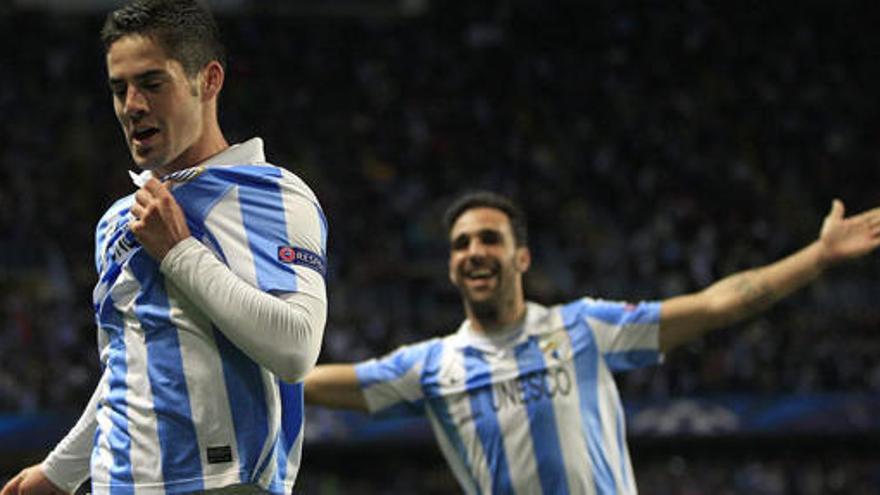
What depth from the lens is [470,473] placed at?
4848mm

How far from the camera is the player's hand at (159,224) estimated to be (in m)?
2.51

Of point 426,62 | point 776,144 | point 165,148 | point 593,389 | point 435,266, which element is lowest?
point 593,389

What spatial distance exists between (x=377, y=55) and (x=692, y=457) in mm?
6918

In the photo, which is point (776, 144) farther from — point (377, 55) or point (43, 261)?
point (43, 261)

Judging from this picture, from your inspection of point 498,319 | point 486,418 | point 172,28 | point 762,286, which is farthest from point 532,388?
point 172,28

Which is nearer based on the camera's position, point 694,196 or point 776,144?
point 694,196

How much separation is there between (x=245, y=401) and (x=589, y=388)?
243cm

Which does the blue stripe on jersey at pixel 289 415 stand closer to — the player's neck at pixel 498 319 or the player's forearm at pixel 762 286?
the player's forearm at pixel 762 286

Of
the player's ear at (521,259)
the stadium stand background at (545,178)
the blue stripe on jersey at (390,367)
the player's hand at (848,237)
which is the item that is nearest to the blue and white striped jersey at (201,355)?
the player's hand at (848,237)

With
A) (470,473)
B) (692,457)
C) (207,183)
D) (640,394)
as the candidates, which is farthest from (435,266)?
(207,183)

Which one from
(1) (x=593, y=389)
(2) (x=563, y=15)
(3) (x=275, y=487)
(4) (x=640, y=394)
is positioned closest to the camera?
(3) (x=275, y=487)

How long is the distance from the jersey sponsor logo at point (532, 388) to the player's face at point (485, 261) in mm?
298

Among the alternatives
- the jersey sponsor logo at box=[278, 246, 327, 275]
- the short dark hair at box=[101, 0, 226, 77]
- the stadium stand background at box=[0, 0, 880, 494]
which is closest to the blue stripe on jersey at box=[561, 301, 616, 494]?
the jersey sponsor logo at box=[278, 246, 327, 275]

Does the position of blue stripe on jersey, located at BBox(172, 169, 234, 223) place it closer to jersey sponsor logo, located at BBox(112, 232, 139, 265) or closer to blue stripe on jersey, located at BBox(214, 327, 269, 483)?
jersey sponsor logo, located at BBox(112, 232, 139, 265)
